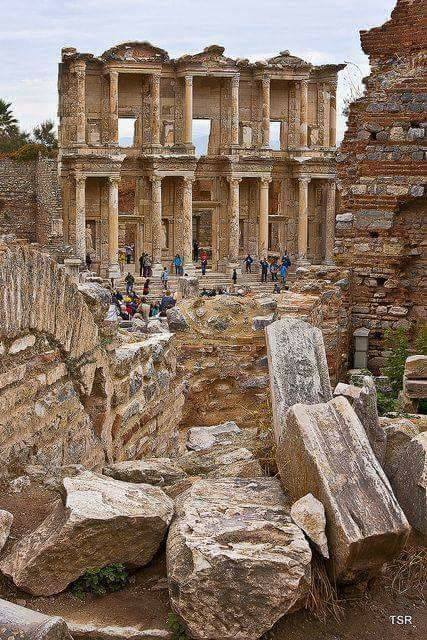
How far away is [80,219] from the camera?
39.0 metres

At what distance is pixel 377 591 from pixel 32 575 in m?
1.39

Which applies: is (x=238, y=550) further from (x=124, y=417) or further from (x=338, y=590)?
(x=124, y=417)

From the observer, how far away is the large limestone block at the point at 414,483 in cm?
396

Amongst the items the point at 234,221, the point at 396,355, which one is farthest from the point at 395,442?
the point at 234,221

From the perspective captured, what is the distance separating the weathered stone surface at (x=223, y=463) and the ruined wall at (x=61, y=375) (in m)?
0.81

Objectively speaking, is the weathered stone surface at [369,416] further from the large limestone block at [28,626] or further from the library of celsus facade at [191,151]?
the library of celsus facade at [191,151]

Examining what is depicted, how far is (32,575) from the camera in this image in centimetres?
355

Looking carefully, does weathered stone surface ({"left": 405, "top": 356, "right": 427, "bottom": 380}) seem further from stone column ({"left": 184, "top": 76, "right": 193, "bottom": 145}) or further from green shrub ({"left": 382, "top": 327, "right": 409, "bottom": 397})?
stone column ({"left": 184, "top": 76, "right": 193, "bottom": 145})

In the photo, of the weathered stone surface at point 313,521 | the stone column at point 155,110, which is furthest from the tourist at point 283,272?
the weathered stone surface at point 313,521

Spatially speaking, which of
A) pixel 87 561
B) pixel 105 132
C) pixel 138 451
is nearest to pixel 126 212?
pixel 105 132

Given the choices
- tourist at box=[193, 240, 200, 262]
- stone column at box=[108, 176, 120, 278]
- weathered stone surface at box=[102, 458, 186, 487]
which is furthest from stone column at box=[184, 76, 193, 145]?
weathered stone surface at box=[102, 458, 186, 487]

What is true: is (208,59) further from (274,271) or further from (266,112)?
(274,271)

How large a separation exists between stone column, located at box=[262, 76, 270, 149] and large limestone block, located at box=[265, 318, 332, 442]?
37.3 m

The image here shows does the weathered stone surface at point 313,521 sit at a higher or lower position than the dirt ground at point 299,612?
higher
